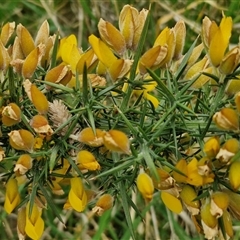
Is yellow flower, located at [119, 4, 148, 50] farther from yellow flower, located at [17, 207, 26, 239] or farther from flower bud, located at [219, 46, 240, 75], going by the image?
yellow flower, located at [17, 207, 26, 239]

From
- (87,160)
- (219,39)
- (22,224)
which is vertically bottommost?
Result: (22,224)

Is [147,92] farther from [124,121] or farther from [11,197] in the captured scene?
[11,197]

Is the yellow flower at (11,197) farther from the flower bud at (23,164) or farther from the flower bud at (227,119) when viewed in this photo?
the flower bud at (227,119)

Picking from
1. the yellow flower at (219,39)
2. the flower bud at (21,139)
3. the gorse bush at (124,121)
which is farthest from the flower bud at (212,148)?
the flower bud at (21,139)

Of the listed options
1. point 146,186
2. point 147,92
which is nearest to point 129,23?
point 147,92

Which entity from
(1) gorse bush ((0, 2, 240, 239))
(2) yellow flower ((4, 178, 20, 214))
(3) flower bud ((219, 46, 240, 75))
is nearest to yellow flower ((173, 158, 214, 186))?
(1) gorse bush ((0, 2, 240, 239))

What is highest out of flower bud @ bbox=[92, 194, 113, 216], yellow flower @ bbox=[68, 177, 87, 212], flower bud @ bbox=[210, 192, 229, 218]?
flower bud @ bbox=[210, 192, 229, 218]
